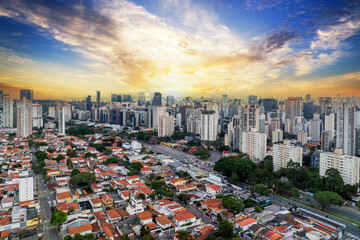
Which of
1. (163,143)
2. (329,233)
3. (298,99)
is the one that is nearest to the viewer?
(329,233)

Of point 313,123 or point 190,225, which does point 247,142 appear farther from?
point 313,123

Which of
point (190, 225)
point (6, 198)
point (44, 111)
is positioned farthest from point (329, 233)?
point (44, 111)

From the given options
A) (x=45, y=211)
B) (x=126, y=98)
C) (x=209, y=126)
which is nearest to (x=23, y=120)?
(x=45, y=211)

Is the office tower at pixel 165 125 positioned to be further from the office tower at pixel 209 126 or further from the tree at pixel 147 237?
the tree at pixel 147 237

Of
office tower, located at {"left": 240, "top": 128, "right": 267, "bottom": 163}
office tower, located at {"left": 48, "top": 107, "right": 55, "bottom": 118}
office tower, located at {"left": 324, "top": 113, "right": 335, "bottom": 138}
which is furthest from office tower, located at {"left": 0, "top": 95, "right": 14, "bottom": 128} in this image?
office tower, located at {"left": 324, "top": 113, "right": 335, "bottom": 138}

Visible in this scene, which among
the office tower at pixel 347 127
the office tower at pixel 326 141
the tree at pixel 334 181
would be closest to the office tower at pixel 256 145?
the office tower at pixel 347 127

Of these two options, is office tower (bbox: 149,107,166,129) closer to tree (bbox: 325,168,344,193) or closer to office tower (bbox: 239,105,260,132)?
office tower (bbox: 239,105,260,132)
